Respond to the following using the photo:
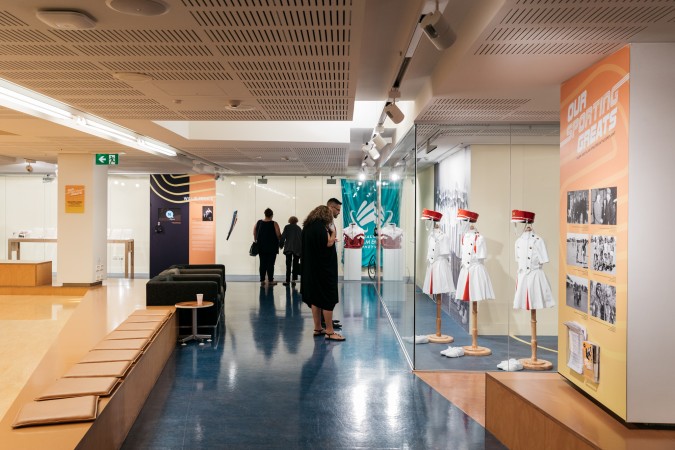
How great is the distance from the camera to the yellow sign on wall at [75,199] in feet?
38.0

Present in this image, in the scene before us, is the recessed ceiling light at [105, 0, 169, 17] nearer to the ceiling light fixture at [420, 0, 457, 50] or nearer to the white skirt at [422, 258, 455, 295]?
the ceiling light fixture at [420, 0, 457, 50]

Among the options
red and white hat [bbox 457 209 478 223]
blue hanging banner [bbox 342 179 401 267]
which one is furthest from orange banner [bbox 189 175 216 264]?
red and white hat [bbox 457 209 478 223]

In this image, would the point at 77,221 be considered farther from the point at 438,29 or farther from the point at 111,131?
the point at 438,29

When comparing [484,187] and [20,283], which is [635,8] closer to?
[484,187]

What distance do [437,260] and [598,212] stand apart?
11.1 ft

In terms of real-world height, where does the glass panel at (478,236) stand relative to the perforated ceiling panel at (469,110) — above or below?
below

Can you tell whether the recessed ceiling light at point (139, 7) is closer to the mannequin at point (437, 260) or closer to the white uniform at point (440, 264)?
the mannequin at point (437, 260)

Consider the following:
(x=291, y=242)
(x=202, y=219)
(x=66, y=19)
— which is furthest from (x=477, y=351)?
(x=202, y=219)

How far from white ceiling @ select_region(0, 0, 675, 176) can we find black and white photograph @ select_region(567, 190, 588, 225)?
88 cm

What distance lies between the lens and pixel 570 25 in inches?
130

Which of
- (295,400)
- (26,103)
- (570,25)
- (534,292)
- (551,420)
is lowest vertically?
(295,400)

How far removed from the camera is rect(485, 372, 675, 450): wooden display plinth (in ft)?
11.4

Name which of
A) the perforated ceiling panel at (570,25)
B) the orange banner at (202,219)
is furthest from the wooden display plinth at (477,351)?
the orange banner at (202,219)

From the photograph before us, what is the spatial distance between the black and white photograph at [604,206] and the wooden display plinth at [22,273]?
10989mm
